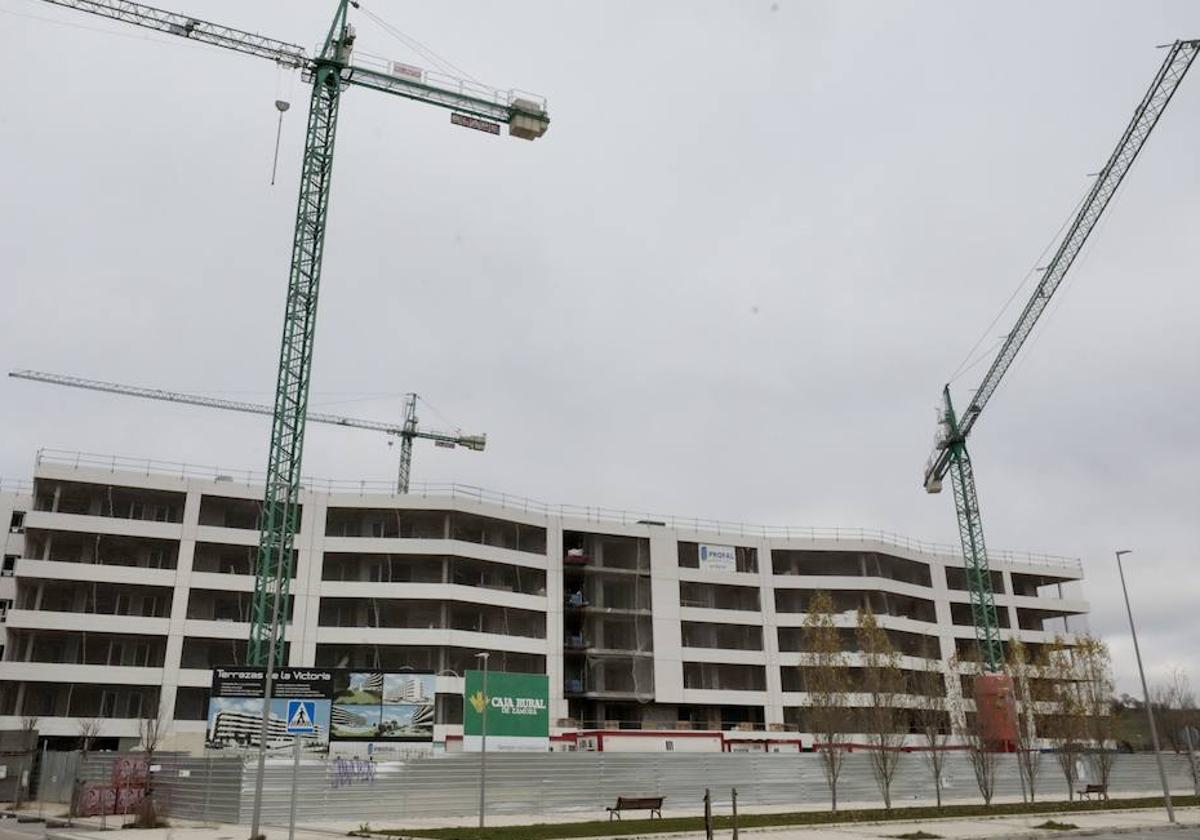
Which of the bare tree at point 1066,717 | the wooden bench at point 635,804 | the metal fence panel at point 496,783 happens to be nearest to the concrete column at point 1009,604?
the bare tree at point 1066,717

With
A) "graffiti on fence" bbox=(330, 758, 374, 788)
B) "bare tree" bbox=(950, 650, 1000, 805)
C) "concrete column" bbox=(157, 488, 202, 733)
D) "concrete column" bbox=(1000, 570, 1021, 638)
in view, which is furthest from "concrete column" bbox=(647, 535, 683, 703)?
"graffiti on fence" bbox=(330, 758, 374, 788)

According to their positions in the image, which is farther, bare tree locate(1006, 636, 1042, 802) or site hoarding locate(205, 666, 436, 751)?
bare tree locate(1006, 636, 1042, 802)

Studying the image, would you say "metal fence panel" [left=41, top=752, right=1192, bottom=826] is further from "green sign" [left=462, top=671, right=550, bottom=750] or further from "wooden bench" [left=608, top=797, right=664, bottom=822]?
"wooden bench" [left=608, top=797, right=664, bottom=822]

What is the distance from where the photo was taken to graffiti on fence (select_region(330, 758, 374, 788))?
115 ft

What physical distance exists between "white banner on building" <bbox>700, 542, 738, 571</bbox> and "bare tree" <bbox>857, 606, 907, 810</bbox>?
2695 cm

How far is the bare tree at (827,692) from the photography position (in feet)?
144

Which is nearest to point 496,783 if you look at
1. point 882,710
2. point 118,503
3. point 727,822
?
point 727,822

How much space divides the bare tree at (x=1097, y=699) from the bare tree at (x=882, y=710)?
9935 mm

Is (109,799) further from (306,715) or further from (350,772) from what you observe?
(350,772)

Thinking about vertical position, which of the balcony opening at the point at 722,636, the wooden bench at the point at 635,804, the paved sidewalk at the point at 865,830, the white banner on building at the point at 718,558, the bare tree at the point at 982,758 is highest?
the white banner on building at the point at 718,558

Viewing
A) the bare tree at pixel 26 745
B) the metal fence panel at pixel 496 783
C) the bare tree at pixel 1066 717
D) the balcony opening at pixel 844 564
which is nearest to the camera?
the metal fence panel at pixel 496 783

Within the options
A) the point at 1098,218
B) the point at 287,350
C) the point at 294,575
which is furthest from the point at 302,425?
the point at 1098,218

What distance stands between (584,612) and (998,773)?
32.0 meters

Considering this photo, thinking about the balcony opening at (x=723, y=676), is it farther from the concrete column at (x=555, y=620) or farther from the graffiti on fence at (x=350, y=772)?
the graffiti on fence at (x=350, y=772)
